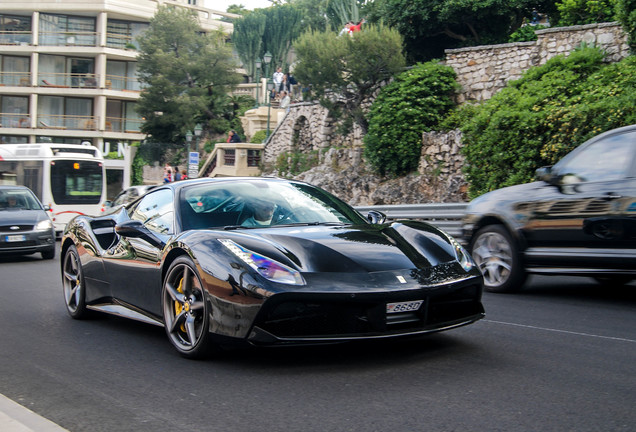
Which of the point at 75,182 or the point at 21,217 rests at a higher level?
the point at 75,182

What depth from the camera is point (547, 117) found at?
17.0m

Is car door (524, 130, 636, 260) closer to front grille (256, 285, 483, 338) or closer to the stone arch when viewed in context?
front grille (256, 285, 483, 338)

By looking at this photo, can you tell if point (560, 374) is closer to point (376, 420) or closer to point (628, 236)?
point (376, 420)

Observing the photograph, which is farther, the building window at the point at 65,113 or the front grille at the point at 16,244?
the building window at the point at 65,113

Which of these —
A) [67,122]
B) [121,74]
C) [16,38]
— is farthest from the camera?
[121,74]

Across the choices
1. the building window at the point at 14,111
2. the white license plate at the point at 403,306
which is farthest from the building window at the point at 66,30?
the white license plate at the point at 403,306

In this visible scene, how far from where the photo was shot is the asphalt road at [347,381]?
3881mm

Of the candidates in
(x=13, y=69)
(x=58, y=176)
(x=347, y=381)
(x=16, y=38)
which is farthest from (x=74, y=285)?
(x=13, y=69)

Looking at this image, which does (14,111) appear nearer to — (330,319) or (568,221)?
(568,221)

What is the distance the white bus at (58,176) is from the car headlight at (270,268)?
749 inches

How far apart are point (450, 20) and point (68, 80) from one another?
42556 mm

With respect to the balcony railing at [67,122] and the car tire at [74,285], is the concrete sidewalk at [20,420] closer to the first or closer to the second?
the car tire at [74,285]

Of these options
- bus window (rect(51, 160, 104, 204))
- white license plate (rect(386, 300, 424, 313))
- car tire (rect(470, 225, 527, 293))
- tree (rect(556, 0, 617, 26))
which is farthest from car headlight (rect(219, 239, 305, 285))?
bus window (rect(51, 160, 104, 204))

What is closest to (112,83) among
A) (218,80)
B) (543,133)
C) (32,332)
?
(218,80)
